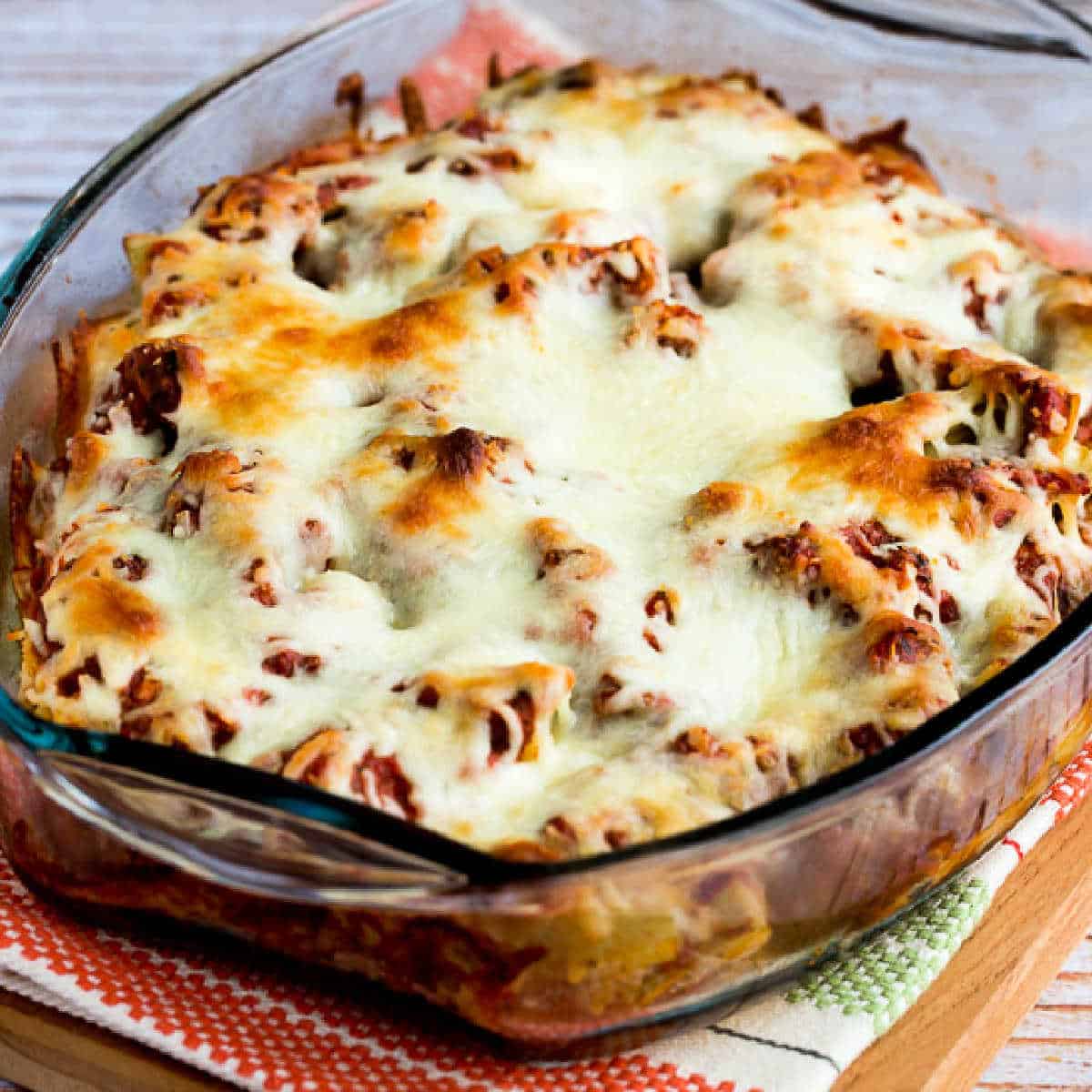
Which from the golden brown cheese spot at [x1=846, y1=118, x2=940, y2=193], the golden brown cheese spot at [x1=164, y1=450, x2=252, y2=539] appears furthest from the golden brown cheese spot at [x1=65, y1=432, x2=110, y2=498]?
the golden brown cheese spot at [x1=846, y1=118, x2=940, y2=193]

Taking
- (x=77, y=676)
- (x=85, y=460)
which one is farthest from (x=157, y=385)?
(x=77, y=676)

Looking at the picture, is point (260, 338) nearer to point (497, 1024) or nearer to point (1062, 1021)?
point (497, 1024)

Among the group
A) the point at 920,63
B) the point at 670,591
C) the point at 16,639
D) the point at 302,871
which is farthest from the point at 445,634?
the point at 920,63

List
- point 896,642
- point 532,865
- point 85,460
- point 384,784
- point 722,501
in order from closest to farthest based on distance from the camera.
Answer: point 532,865 → point 384,784 → point 896,642 → point 722,501 → point 85,460

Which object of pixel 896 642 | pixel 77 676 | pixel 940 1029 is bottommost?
pixel 940 1029

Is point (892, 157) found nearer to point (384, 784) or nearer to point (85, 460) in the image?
point (85, 460)

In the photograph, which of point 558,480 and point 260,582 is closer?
point 260,582

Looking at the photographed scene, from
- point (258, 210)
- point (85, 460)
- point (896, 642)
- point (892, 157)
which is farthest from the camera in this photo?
point (892, 157)
